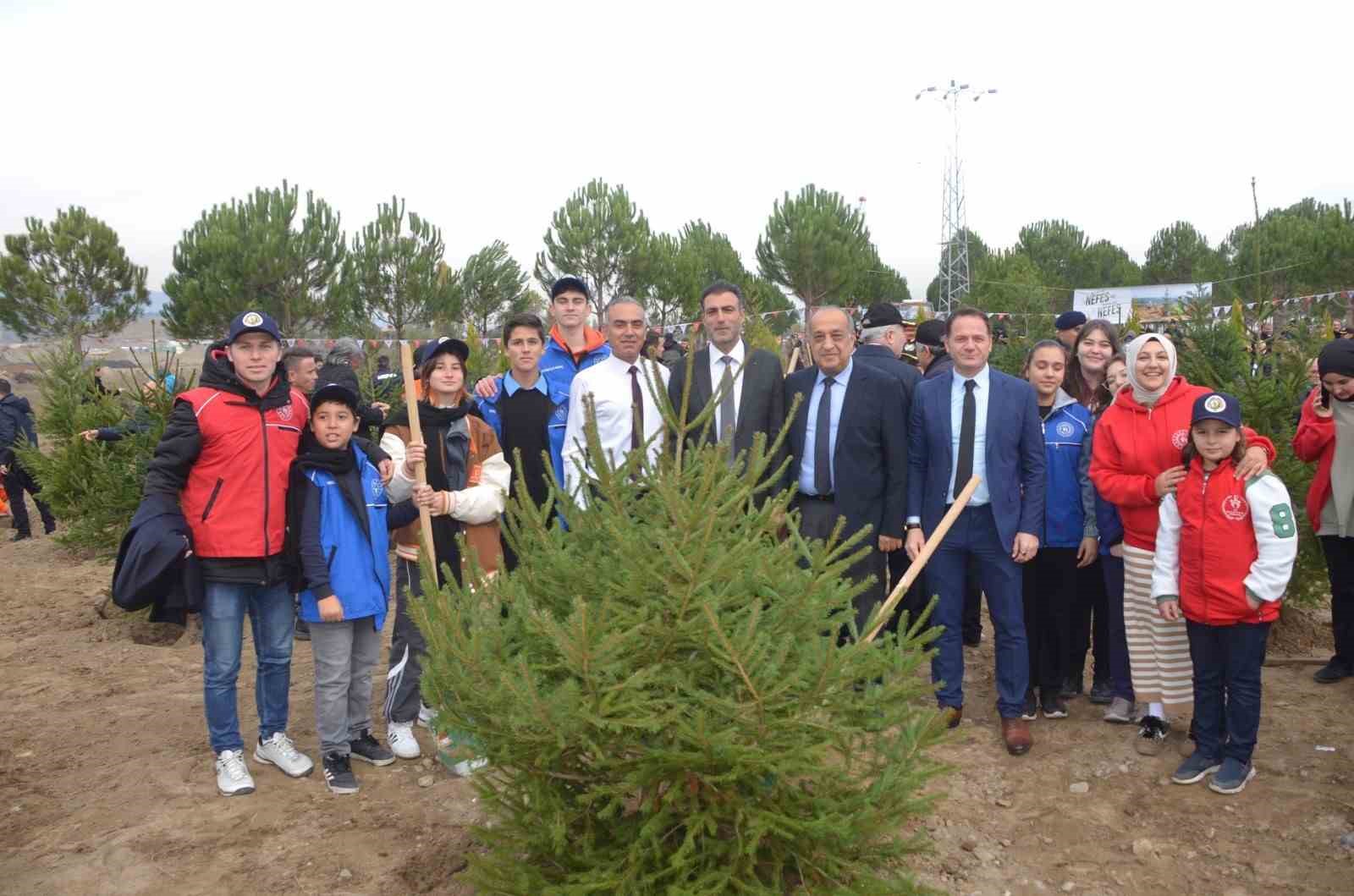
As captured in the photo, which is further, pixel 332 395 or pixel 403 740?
pixel 403 740

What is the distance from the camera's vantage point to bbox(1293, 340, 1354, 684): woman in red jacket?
4961 mm

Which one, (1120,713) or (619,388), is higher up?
(619,388)

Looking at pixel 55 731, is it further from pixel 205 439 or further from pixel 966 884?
pixel 966 884

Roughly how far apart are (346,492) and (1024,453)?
3.25 m

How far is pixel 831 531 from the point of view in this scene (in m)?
4.96

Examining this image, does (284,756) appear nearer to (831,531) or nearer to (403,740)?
(403,740)

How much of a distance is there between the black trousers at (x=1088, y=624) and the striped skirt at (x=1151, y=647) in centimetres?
55

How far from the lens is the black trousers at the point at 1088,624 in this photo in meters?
5.34

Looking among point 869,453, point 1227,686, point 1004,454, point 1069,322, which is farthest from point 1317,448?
point 869,453

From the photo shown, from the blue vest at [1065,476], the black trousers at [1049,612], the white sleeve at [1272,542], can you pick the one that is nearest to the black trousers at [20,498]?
the black trousers at [1049,612]

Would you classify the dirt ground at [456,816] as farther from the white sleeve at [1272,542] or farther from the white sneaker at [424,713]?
the white sleeve at [1272,542]

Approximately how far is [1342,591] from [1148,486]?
6.36 ft

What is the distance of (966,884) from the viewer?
3.48 m

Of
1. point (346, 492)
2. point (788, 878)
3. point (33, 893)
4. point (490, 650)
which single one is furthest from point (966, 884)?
point (33, 893)
